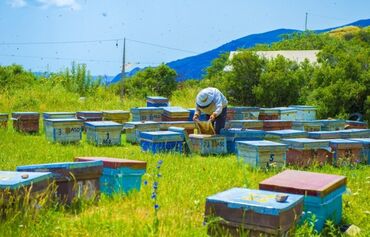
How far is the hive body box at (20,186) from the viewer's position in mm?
3746

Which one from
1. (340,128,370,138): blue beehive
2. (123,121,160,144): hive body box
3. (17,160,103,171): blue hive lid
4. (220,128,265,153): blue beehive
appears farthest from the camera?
(123,121,160,144): hive body box

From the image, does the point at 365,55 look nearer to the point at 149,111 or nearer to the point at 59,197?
the point at 149,111

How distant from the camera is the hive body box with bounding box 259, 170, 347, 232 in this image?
158 inches

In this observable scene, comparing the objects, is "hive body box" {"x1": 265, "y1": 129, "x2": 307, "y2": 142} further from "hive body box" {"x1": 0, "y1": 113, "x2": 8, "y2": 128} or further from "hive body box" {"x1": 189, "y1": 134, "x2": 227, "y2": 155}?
"hive body box" {"x1": 0, "y1": 113, "x2": 8, "y2": 128}

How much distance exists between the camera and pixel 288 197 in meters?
3.70

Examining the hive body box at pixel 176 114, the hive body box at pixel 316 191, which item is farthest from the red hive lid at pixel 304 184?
the hive body box at pixel 176 114

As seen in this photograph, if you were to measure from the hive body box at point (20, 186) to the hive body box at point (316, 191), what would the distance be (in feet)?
6.20

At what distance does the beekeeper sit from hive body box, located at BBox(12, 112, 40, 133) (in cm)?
401

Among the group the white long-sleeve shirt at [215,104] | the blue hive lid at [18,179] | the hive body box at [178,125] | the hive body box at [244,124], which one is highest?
the white long-sleeve shirt at [215,104]

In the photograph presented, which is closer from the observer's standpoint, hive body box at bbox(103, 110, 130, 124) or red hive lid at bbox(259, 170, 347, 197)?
red hive lid at bbox(259, 170, 347, 197)

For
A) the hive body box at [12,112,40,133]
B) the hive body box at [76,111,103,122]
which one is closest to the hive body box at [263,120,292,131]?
the hive body box at [76,111,103,122]

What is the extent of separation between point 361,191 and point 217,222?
282 centimetres

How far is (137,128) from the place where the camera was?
9.60 metres

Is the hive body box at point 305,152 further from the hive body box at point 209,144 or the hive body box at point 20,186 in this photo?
the hive body box at point 20,186
